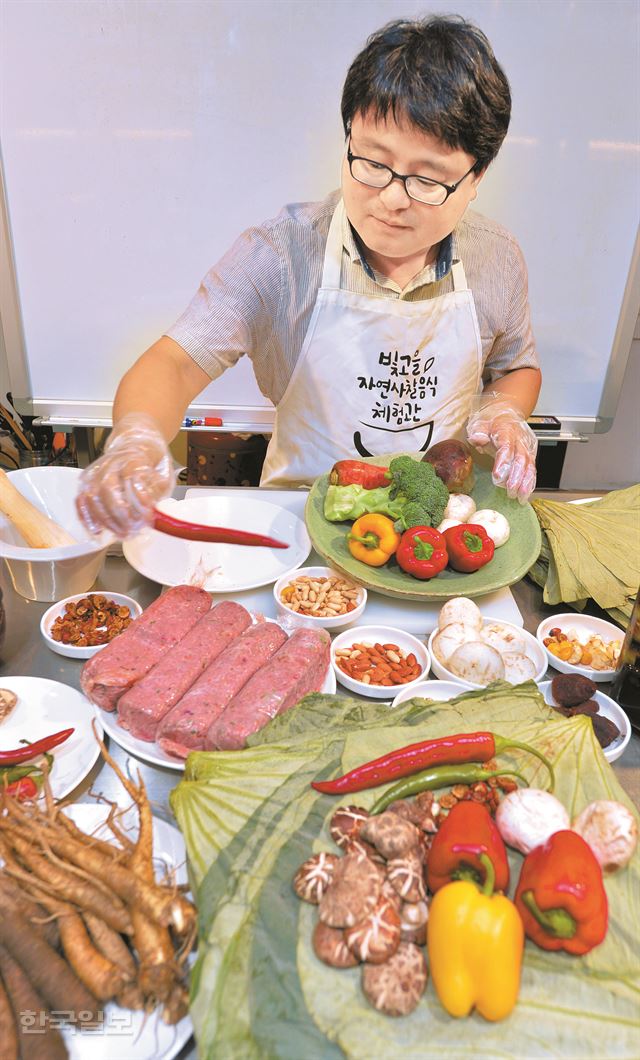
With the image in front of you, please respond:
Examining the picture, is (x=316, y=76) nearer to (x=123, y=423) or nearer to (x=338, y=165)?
(x=338, y=165)

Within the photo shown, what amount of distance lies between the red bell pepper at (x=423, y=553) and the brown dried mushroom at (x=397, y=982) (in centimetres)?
107

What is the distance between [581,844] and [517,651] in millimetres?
701

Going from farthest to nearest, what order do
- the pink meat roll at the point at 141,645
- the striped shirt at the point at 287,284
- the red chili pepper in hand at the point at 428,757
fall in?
the striped shirt at the point at 287,284
the pink meat roll at the point at 141,645
the red chili pepper in hand at the point at 428,757

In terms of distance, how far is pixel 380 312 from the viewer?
253 centimetres

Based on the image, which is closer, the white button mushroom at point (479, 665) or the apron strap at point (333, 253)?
the white button mushroom at point (479, 665)

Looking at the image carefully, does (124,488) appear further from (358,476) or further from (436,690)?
(436,690)

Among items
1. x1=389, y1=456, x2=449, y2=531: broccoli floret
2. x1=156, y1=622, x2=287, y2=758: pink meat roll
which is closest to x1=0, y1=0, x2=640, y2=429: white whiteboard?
x1=389, y1=456, x2=449, y2=531: broccoli floret

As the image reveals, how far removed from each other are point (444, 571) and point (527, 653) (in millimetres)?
350

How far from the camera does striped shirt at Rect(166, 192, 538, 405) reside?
2.46 m

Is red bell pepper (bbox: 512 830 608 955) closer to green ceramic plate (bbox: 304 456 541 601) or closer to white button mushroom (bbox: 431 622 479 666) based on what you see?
white button mushroom (bbox: 431 622 479 666)

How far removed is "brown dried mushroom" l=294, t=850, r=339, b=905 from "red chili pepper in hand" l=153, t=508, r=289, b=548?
1.17 metres

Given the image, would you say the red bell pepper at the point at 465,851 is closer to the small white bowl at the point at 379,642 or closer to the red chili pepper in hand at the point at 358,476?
the small white bowl at the point at 379,642

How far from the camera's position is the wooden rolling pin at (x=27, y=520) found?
1.85 m

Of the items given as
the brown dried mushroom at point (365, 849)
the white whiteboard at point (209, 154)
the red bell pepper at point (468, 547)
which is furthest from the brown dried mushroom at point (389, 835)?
the white whiteboard at point (209, 154)
